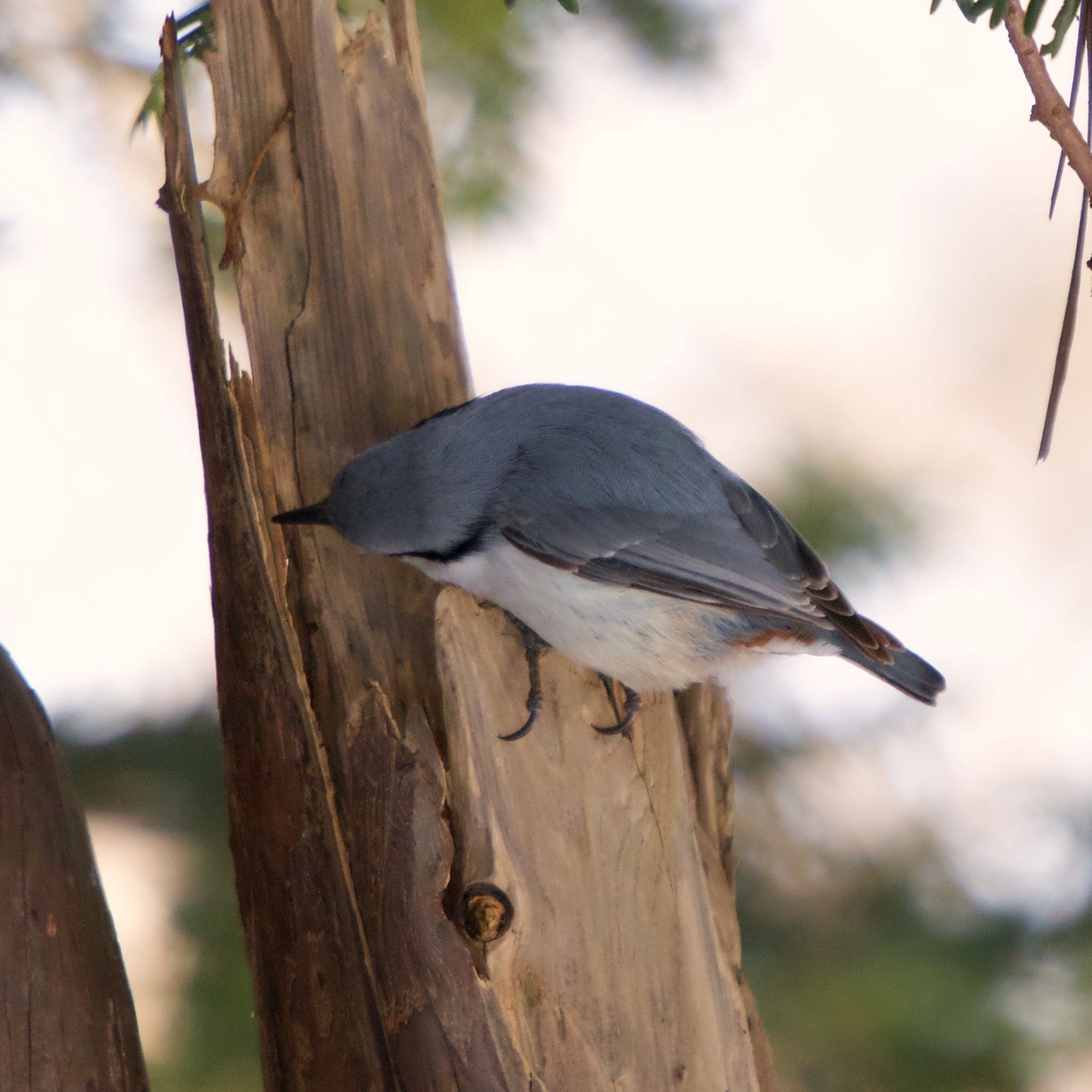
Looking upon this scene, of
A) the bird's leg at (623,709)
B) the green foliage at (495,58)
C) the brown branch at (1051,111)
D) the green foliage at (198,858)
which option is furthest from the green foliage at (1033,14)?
the green foliage at (198,858)

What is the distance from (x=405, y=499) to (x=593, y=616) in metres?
0.16

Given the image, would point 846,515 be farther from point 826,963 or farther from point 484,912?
point 484,912

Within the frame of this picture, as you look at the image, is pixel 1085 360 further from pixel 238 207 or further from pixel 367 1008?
pixel 367 1008

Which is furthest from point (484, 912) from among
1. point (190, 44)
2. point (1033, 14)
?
point (190, 44)

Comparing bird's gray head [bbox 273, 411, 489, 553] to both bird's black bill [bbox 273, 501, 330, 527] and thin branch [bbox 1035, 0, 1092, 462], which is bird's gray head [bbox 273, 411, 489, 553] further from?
thin branch [bbox 1035, 0, 1092, 462]

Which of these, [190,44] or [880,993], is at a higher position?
[190,44]

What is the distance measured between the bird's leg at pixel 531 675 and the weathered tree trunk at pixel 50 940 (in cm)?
27

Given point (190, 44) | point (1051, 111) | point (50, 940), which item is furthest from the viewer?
point (190, 44)

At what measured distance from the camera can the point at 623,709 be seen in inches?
31.2

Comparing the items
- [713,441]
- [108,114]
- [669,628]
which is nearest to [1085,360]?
[713,441]

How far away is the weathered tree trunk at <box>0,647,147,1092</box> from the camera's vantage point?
613mm

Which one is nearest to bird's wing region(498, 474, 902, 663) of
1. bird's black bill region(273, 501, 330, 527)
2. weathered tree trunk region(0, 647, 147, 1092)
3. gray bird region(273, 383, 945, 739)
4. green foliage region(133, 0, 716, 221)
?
gray bird region(273, 383, 945, 739)

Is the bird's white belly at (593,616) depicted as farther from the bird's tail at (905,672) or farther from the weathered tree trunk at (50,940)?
the weathered tree trunk at (50,940)

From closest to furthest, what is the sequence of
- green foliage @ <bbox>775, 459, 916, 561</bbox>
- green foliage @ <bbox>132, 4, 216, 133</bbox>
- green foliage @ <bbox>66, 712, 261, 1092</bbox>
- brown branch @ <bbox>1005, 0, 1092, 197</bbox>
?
brown branch @ <bbox>1005, 0, 1092, 197</bbox>
green foliage @ <bbox>132, 4, 216, 133</bbox>
green foliage @ <bbox>66, 712, 261, 1092</bbox>
green foliage @ <bbox>775, 459, 916, 561</bbox>
